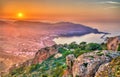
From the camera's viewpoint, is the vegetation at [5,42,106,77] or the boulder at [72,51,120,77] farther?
the vegetation at [5,42,106,77]

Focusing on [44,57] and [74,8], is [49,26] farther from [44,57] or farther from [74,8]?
[44,57]

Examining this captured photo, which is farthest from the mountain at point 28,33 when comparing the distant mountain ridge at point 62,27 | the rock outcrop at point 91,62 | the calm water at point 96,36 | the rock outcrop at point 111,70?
the rock outcrop at point 111,70

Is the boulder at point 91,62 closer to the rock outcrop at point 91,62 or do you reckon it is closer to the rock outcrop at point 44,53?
the rock outcrop at point 91,62

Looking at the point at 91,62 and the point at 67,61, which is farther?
the point at 67,61

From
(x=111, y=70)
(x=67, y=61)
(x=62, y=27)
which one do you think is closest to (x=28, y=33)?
(x=62, y=27)

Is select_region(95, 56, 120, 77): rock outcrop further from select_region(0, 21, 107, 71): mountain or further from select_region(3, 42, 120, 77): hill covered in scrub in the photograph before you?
select_region(0, 21, 107, 71): mountain

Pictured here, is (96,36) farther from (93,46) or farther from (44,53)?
(44,53)

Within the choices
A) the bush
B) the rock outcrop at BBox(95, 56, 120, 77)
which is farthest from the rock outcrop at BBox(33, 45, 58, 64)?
the rock outcrop at BBox(95, 56, 120, 77)

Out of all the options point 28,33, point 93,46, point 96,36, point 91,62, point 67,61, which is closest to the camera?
point 91,62

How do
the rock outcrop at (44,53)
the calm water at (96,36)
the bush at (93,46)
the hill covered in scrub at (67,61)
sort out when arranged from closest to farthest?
1. the hill covered in scrub at (67,61)
2. the bush at (93,46)
3. the calm water at (96,36)
4. the rock outcrop at (44,53)
